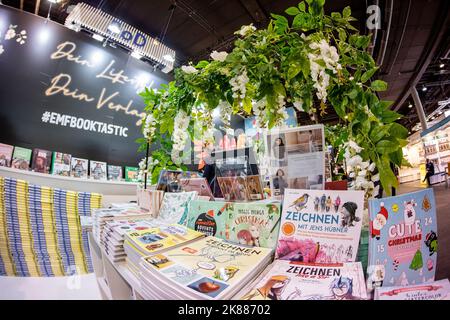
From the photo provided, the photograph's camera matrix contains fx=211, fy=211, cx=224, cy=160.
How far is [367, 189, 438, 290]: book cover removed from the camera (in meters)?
0.51

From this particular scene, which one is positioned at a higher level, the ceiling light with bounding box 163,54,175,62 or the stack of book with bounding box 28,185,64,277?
the ceiling light with bounding box 163,54,175,62

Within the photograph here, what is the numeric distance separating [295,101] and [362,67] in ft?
0.86

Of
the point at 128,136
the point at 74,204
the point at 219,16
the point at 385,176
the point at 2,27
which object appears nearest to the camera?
the point at 385,176

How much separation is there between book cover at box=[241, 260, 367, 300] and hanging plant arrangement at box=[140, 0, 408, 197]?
0.92 ft

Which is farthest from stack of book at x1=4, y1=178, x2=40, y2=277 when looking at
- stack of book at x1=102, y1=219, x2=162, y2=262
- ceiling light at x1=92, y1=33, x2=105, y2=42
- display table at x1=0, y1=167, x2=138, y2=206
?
ceiling light at x1=92, y1=33, x2=105, y2=42

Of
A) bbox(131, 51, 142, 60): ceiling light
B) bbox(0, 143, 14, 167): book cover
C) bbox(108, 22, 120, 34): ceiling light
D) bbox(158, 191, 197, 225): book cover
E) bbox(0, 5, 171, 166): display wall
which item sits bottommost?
bbox(158, 191, 197, 225): book cover

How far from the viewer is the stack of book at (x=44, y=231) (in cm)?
177

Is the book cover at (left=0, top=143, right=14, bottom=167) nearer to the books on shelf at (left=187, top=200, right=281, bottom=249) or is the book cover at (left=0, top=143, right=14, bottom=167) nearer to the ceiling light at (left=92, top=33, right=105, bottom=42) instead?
the ceiling light at (left=92, top=33, right=105, bottom=42)

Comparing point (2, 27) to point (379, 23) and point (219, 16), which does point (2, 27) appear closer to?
point (219, 16)

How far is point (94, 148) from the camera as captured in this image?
377cm

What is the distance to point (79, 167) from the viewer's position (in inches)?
138

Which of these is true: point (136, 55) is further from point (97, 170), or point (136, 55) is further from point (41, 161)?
point (41, 161)
